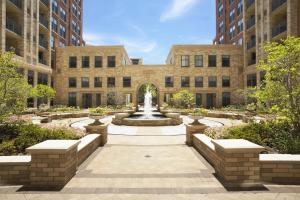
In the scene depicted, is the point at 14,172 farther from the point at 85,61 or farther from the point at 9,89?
the point at 85,61

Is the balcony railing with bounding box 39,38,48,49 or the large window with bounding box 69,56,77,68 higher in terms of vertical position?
the balcony railing with bounding box 39,38,48,49

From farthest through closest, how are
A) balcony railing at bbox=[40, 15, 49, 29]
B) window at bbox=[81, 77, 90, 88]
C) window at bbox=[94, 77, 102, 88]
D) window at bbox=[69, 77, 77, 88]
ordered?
window at bbox=[69, 77, 77, 88]
window at bbox=[81, 77, 90, 88]
window at bbox=[94, 77, 102, 88]
balcony railing at bbox=[40, 15, 49, 29]

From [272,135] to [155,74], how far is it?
35128mm

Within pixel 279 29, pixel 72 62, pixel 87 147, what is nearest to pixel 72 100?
pixel 72 62

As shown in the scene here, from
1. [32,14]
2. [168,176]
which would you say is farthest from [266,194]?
[32,14]

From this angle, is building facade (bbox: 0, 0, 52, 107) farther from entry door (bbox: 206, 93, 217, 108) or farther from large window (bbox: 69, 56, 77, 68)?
entry door (bbox: 206, 93, 217, 108)

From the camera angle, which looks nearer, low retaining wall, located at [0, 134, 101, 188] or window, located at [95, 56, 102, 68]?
low retaining wall, located at [0, 134, 101, 188]

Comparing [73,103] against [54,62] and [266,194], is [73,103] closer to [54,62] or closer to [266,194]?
[54,62]

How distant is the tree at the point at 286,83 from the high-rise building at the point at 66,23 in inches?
1722

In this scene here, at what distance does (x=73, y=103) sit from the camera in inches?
1793

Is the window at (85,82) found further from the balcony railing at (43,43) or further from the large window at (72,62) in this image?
the balcony railing at (43,43)

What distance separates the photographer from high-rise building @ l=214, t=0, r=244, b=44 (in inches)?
1747

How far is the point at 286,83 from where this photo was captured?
375 inches

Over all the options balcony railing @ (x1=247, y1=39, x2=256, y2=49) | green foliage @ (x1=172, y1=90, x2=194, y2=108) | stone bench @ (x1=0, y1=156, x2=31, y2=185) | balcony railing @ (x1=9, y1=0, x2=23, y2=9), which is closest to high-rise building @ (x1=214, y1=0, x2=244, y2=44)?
balcony railing @ (x1=247, y1=39, x2=256, y2=49)
